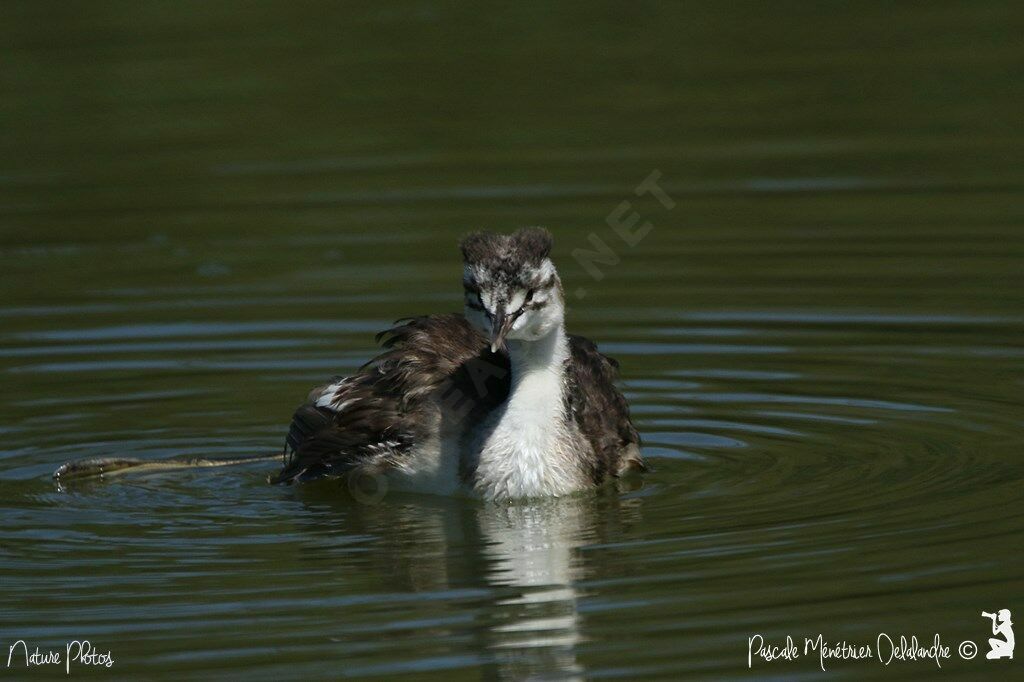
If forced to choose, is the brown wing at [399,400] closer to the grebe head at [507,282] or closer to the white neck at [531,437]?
the white neck at [531,437]

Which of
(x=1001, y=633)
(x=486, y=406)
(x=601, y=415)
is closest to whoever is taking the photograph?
(x=1001, y=633)

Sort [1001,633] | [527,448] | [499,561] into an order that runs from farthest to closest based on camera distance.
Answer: [527,448] < [499,561] < [1001,633]

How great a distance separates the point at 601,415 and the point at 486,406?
2.40 ft

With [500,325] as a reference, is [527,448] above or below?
below

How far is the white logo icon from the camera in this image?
8445mm

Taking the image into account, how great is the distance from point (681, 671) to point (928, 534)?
2.16 m

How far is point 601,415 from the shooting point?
39.1 ft

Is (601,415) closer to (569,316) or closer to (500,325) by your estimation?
(500,325)

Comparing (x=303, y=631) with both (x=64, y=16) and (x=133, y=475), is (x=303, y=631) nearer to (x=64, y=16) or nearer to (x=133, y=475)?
(x=133, y=475)

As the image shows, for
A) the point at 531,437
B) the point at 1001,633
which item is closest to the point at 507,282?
the point at 531,437

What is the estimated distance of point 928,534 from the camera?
32.8ft

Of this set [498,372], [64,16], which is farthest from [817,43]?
[498,372]

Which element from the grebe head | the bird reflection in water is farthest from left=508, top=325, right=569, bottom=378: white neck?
the bird reflection in water

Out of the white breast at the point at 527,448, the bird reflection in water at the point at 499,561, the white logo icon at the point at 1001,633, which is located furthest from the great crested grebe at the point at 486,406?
the white logo icon at the point at 1001,633
